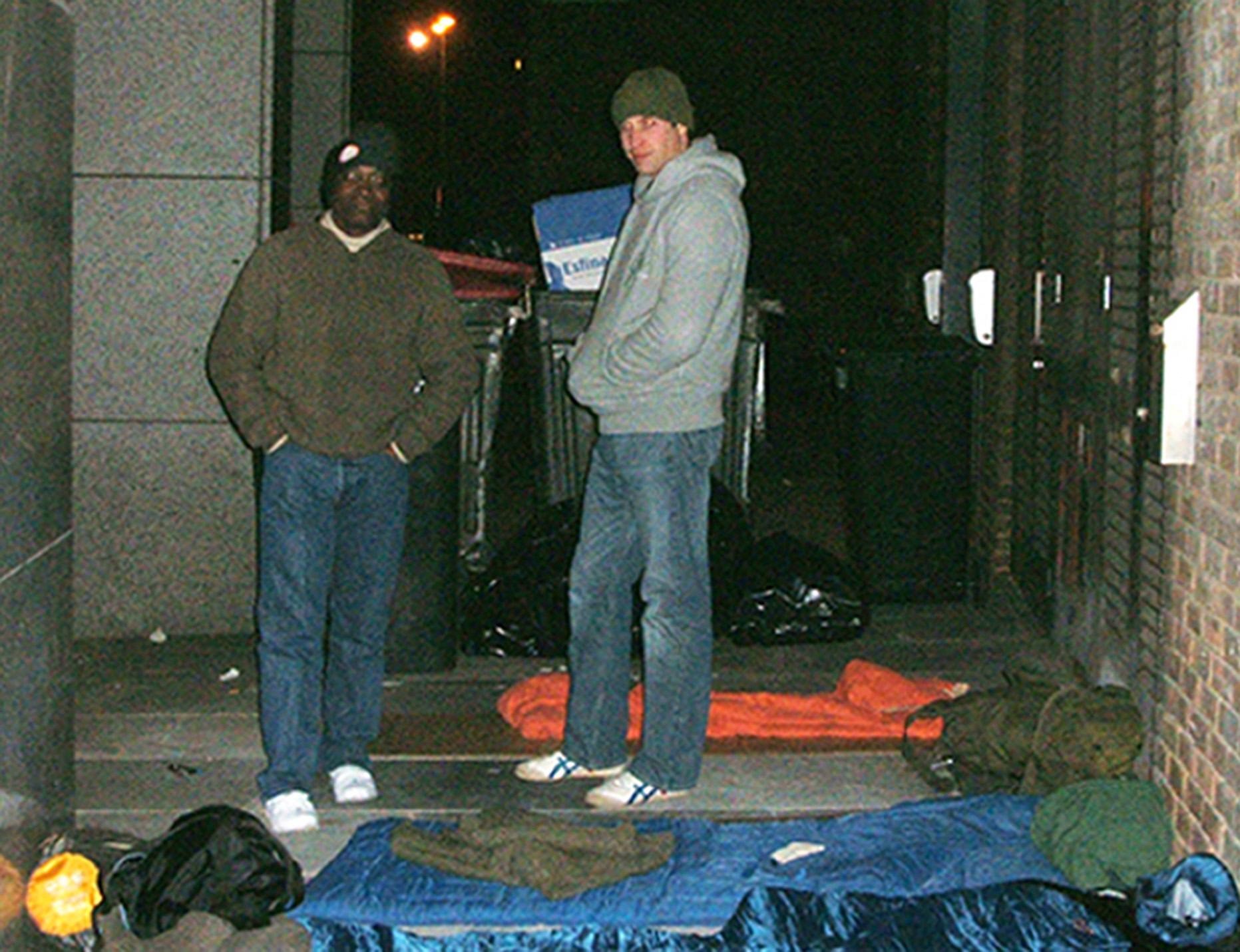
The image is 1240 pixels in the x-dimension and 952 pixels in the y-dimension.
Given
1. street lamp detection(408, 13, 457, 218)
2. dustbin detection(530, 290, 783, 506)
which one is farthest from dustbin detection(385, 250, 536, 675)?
street lamp detection(408, 13, 457, 218)

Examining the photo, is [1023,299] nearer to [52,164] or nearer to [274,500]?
[274,500]

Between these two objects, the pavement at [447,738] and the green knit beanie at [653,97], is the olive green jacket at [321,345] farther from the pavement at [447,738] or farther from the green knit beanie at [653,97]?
→ the pavement at [447,738]

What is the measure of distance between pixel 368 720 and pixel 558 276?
3.45m

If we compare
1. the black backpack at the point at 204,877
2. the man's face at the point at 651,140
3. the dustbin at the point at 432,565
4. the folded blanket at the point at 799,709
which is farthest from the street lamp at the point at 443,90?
the black backpack at the point at 204,877

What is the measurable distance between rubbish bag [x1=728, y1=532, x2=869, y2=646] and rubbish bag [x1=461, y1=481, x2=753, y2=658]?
0.10 metres

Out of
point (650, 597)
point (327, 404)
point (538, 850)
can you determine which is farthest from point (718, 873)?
point (327, 404)

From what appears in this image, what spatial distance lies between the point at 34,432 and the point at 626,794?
2149 mm

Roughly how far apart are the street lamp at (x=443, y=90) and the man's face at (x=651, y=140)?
40.6 ft

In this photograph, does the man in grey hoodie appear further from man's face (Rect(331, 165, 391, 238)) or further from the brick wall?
the brick wall

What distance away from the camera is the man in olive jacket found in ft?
18.3

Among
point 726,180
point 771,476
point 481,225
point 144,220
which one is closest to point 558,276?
point 144,220

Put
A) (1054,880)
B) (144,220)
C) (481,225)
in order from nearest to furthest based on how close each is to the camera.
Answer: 1. (1054,880)
2. (144,220)
3. (481,225)

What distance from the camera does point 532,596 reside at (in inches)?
318

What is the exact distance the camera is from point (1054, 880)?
4.95m
